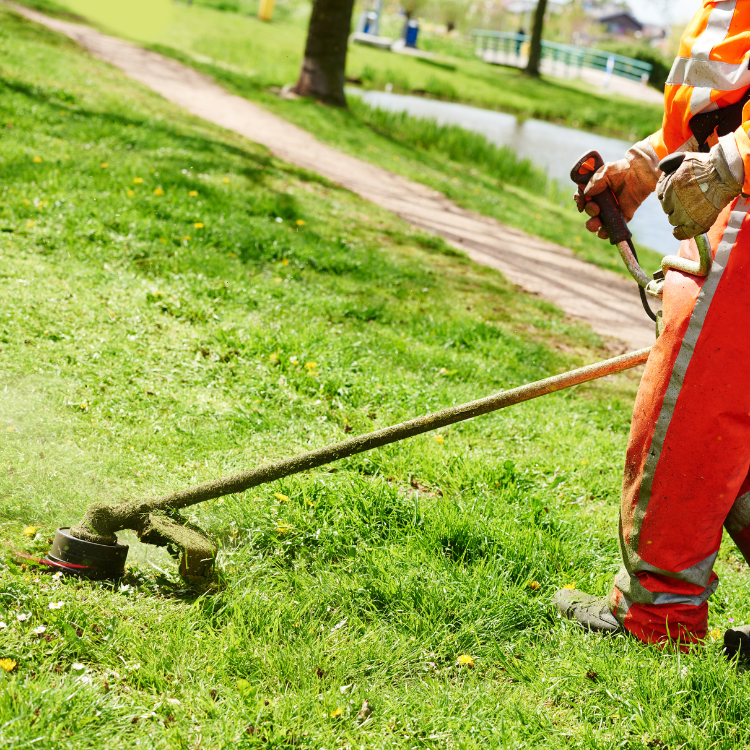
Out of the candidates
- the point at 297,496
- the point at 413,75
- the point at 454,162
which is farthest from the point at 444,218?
the point at 413,75

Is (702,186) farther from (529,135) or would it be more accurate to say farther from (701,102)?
(529,135)

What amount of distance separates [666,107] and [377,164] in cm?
838

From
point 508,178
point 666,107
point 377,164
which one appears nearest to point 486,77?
point 508,178

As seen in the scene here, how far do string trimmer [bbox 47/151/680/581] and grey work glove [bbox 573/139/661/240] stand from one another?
36 millimetres

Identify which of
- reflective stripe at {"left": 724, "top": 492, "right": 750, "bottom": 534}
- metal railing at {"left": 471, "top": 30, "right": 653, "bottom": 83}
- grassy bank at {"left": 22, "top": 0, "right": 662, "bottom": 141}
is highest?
metal railing at {"left": 471, "top": 30, "right": 653, "bottom": 83}

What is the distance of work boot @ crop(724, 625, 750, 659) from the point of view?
92.6 inches

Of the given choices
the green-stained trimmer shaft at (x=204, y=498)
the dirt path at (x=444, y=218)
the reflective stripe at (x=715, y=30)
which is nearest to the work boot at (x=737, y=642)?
the green-stained trimmer shaft at (x=204, y=498)

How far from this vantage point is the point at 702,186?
197cm

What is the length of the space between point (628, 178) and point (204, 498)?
1820 millimetres

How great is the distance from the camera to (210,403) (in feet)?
12.0

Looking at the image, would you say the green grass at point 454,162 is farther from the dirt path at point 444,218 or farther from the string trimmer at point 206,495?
the string trimmer at point 206,495

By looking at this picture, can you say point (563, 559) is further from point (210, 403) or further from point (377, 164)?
point (377, 164)

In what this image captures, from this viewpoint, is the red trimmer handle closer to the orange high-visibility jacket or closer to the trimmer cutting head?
the orange high-visibility jacket

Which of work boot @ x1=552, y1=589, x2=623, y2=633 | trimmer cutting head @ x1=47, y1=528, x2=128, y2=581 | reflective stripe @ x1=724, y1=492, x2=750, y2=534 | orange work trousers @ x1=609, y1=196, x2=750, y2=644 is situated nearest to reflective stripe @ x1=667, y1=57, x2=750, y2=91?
orange work trousers @ x1=609, y1=196, x2=750, y2=644
